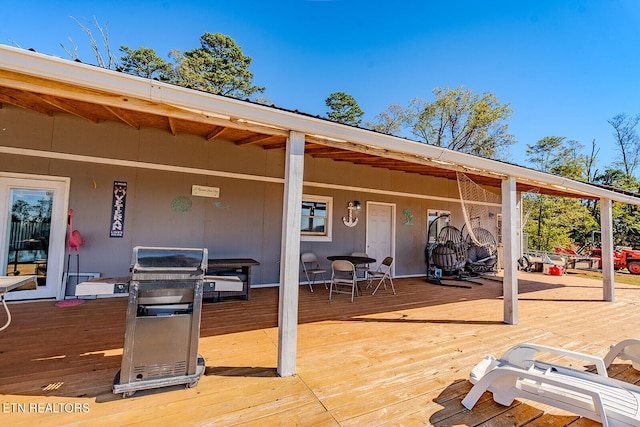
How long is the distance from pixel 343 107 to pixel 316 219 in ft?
49.5

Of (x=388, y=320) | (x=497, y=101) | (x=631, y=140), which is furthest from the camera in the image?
(x=631, y=140)

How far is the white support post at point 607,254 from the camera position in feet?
18.7

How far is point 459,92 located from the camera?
16375mm

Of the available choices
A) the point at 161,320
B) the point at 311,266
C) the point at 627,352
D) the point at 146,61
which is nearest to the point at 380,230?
the point at 311,266

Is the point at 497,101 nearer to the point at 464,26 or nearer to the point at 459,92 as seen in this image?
the point at 459,92

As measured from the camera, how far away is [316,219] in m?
Result: 6.62

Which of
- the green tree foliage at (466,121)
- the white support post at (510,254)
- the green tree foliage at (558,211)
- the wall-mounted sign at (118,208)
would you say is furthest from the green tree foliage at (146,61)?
the green tree foliage at (558,211)

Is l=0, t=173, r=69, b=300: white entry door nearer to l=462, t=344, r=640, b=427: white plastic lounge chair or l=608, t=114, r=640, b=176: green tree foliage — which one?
l=462, t=344, r=640, b=427: white plastic lounge chair

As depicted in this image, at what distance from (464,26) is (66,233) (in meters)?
13.2

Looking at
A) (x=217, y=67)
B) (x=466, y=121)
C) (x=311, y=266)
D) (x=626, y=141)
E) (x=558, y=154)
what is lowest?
(x=311, y=266)

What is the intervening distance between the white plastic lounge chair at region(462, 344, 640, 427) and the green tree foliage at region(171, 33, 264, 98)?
16.8 meters

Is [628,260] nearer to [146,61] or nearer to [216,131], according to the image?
[216,131]

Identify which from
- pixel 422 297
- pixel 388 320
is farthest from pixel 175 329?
pixel 422 297

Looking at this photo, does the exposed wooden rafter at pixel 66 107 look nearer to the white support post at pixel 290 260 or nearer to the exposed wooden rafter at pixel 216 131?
the exposed wooden rafter at pixel 216 131
